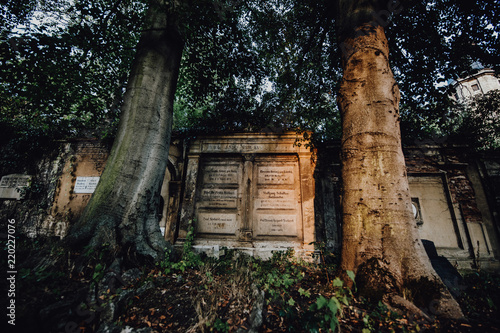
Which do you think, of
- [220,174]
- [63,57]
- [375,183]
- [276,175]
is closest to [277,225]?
[276,175]

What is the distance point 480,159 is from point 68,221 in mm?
13849

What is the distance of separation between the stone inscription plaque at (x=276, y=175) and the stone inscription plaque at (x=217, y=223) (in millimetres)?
1557

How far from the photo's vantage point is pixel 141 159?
337 cm

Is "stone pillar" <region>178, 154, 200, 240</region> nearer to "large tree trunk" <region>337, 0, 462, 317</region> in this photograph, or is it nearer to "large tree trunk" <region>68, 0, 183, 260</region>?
"large tree trunk" <region>68, 0, 183, 260</region>

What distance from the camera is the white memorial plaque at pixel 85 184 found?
23.1 feet

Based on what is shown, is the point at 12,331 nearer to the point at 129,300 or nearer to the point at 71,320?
the point at 71,320

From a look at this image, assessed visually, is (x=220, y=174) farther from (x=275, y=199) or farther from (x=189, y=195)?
(x=275, y=199)

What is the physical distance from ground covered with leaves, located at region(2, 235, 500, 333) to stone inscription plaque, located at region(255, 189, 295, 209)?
3386 millimetres

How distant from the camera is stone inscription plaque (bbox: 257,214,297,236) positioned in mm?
5910

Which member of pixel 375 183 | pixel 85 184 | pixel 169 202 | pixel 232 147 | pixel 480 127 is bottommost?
pixel 375 183

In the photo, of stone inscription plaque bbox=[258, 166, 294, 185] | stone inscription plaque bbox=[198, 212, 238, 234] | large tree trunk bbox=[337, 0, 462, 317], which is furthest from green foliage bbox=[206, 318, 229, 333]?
stone inscription plaque bbox=[258, 166, 294, 185]

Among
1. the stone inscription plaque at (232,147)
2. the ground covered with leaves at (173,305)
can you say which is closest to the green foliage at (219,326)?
the ground covered with leaves at (173,305)

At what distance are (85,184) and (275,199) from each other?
22.8 feet

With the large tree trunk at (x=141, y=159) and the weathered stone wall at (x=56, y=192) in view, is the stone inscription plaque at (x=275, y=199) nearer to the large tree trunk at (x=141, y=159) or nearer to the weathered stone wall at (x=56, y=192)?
the large tree trunk at (x=141, y=159)
